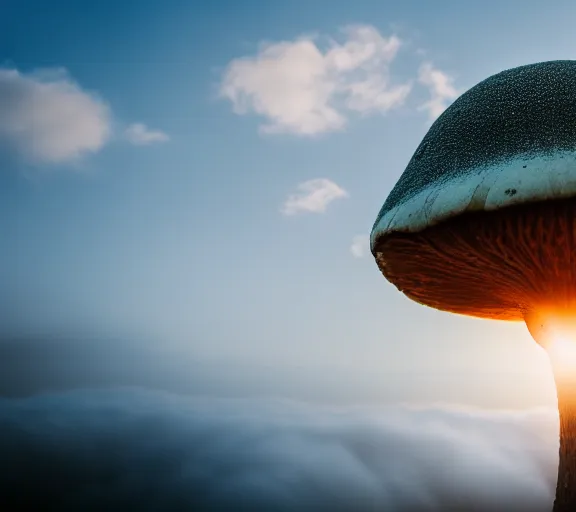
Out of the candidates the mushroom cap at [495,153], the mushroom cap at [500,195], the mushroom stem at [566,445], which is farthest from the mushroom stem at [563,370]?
the mushroom cap at [495,153]

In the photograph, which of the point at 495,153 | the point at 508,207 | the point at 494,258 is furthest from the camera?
the point at 494,258

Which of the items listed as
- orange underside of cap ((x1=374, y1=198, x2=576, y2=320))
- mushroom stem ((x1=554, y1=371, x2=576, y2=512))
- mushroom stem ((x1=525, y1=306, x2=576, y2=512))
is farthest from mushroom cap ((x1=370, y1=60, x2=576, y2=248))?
mushroom stem ((x1=554, y1=371, x2=576, y2=512))

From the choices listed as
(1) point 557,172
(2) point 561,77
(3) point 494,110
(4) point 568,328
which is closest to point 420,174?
(3) point 494,110

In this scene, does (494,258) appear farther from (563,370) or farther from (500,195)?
(563,370)

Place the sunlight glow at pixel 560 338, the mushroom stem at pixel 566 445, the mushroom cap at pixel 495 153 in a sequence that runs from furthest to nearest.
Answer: the sunlight glow at pixel 560 338, the mushroom stem at pixel 566 445, the mushroom cap at pixel 495 153

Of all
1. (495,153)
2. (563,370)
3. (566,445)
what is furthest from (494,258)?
(566,445)

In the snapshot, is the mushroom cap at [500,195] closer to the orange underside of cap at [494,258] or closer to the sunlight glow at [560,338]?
the orange underside of cap at [494,258]

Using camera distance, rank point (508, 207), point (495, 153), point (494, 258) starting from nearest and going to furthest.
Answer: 1. point (508, 207)
2. point (495, 153)
3. point (494, 258)
